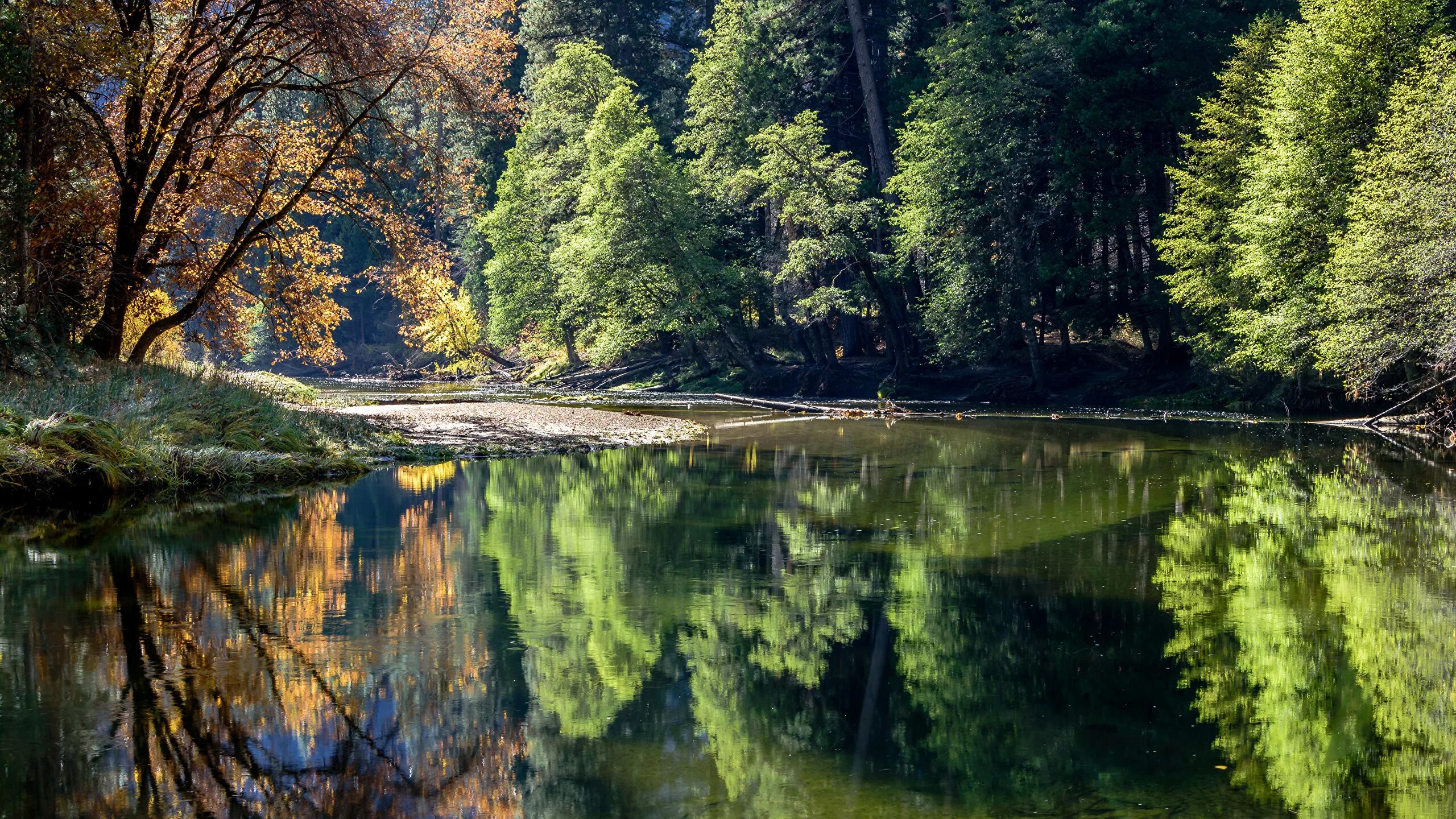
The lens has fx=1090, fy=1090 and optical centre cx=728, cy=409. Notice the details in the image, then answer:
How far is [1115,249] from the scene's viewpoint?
119 feet

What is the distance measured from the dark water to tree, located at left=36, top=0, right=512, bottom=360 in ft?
21.8

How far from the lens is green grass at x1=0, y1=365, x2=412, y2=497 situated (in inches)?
444

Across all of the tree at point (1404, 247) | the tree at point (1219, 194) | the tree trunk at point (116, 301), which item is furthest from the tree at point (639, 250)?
A: the tree trunk at point (116, 301)

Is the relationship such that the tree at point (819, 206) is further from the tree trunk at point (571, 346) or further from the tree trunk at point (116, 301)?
the tree trunk at point (116, 301)

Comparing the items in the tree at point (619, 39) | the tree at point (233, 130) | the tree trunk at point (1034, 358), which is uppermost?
the tree at point (619, 39)

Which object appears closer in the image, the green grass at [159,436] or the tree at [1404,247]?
the green grass at [159,436]

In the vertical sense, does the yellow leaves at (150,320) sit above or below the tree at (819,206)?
below

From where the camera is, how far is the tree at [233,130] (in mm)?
15203

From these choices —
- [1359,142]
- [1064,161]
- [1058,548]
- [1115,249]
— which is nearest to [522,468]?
[1058,548]

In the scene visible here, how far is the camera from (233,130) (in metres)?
18.0

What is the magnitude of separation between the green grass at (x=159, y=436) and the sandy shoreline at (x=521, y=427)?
1.78 metres

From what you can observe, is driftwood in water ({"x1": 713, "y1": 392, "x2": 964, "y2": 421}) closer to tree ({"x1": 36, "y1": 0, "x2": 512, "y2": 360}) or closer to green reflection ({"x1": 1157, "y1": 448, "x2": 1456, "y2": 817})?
tree ({"x1": 36, "y1": 0, "x2": 512, "y2": 360})

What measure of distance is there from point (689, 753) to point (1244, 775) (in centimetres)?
223

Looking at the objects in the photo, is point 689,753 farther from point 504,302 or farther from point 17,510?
point 504,302
